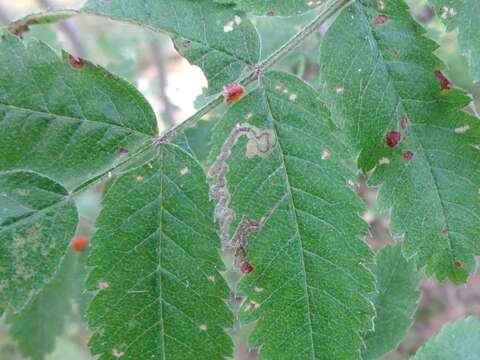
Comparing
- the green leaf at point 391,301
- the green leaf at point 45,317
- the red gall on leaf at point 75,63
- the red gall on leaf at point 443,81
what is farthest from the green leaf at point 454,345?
the green leaf at point 45,317

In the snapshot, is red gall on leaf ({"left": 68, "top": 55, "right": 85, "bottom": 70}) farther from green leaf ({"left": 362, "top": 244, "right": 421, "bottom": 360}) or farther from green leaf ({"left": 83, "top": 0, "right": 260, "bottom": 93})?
green leaf ({"left": 362, "top": 244, "right": 421, "bottom": 360})

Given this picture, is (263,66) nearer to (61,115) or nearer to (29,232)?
(61,115)

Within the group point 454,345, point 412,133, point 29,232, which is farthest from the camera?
point 454,345

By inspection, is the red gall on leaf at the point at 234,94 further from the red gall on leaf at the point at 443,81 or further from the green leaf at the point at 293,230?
the red gall on leaf at the point at 443,81

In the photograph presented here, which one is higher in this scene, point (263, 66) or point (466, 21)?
point (466, 21)

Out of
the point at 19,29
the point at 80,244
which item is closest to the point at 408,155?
the point at 19,29

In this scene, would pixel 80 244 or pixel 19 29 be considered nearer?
pixel 19 29

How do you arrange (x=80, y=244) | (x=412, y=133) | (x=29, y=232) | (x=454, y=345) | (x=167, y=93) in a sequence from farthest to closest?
(x=167, y=93) → (x=80, y=244) → (x=454, y=345) → (x=412, y=133) → (x=29, y=232)
